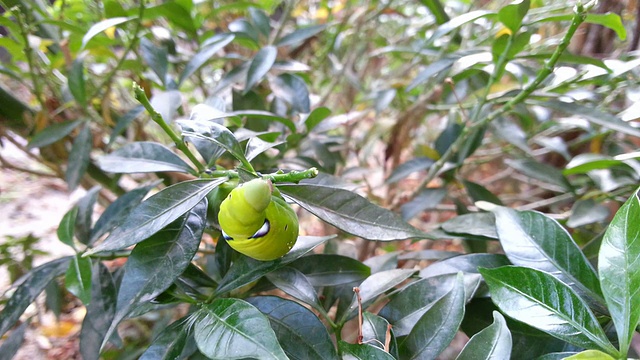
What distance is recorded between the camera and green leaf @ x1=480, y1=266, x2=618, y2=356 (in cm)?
37

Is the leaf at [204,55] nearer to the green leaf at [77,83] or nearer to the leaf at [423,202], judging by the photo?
the green leaf at [77,83]

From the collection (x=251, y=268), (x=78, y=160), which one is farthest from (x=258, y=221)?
(x=78, y=160)

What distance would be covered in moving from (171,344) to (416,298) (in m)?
0.29

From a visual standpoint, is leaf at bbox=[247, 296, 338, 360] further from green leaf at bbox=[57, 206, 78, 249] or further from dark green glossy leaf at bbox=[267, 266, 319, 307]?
green leaf at bbox=[57, 206, 78, 249]

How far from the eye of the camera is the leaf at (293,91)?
30.4 inches

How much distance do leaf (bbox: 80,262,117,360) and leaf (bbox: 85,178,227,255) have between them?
17cm

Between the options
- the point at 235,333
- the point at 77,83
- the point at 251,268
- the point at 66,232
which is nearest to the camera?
the point at 235,333

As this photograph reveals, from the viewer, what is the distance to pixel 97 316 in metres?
0.54

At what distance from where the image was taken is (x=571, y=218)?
0.70m

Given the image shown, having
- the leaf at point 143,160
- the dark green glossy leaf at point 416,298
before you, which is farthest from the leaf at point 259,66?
the dark green glossy leaf at point 416,298

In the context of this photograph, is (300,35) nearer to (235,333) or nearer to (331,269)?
(331,269)

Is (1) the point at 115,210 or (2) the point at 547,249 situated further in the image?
(1) the point at 115,210

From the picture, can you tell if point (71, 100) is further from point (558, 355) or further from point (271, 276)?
point (558, 355)

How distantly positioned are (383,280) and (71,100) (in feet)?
2.62
